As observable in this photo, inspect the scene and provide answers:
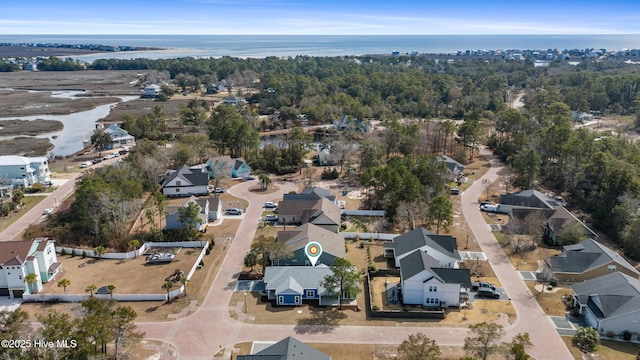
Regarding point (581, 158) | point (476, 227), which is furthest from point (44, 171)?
point (581, 158)

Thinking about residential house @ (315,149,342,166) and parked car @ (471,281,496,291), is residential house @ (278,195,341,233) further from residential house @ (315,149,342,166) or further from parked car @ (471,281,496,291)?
residential house @ (315,149,342,166)

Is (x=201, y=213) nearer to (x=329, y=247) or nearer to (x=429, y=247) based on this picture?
(x=329, y=247)

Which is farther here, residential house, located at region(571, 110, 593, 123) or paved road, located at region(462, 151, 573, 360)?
residential house, located at region(571, 110, 593, 123)

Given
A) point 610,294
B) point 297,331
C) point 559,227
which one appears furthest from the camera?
point 559,227

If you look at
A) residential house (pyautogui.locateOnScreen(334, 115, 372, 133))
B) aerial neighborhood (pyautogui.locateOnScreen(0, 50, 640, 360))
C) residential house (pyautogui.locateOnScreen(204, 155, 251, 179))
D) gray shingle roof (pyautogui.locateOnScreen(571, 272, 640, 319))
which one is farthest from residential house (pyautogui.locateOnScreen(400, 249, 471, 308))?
residential house (pyautogui.locateOnScreen(334, 115, 372, 133))

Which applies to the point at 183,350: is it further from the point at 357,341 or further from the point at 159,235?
the point at 159,235

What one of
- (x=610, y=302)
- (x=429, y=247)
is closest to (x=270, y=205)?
(x=429, y=247)
